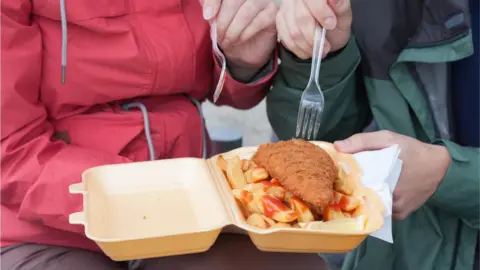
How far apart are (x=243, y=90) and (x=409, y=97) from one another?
287 mm

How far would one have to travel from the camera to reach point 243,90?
3.30ft

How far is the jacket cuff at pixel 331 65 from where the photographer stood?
3.09 ft

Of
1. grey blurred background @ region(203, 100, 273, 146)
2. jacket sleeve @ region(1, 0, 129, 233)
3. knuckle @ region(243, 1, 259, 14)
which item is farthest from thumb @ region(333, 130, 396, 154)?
grey blurred background @ region(203, 100, 273, 146)

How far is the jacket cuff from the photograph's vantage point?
94 cm

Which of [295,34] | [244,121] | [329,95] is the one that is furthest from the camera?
[244,121]

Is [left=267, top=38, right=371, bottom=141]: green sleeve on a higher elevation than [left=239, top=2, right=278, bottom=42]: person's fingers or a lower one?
lower

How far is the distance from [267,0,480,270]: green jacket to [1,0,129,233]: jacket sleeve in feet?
1.27

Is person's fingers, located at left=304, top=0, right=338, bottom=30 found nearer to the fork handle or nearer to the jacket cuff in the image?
the fork handle

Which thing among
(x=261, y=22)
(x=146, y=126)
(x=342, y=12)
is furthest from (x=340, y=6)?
(x=146, y=126)

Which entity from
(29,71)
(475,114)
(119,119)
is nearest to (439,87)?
(475,114)

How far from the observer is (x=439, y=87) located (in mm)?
994

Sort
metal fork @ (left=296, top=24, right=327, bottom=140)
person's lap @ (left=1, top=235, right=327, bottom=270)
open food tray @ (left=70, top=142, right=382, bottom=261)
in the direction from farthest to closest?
metal fork @ (left=296, top=24, right=327, bottom=140) < person's lap @ (left=1, top=235, right=327, bottom=270) < open food tray @ (left=70, top=142, right=382, bottom=261)

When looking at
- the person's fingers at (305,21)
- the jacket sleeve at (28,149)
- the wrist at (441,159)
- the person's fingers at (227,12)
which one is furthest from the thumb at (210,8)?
the wrist at (441,159)

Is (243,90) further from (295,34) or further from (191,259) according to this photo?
(191,259)
